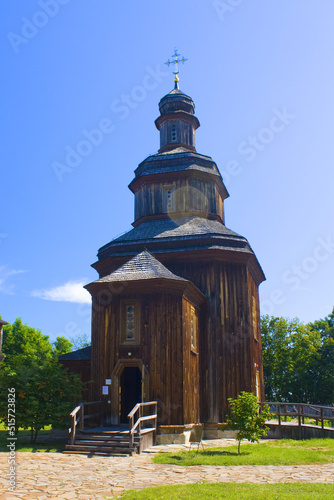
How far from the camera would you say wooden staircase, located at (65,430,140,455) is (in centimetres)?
1353

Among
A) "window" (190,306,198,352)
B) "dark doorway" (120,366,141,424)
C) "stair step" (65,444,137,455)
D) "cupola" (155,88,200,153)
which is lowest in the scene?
"stair step" (65,444,137,455)

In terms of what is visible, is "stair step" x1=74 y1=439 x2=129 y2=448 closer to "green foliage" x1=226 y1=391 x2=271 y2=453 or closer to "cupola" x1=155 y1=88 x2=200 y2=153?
"green foliage" x1=226 y1=391 x2=271 y2=453

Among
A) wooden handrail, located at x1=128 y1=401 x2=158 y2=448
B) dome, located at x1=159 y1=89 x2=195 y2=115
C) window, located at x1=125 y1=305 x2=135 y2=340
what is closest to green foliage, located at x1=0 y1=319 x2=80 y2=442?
window, located at x1=125 y1=305 x2=135 y2=340

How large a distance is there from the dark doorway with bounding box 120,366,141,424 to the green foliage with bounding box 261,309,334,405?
1928 centimetres

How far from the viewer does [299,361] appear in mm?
36000

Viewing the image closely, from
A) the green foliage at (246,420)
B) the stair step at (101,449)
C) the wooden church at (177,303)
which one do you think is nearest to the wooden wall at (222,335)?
the wooden church at (177,303)

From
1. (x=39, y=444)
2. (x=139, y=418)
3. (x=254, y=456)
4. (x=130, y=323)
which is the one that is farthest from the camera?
(x=130, y=323)

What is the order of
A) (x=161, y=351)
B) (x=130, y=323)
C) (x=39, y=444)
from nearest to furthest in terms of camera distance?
(x=39, y=444), (x=161, y=351), (x=130, y=323)

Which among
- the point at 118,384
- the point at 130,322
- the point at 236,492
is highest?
the point at 130,322

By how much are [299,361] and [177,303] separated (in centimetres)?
2204

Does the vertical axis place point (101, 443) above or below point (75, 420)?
below

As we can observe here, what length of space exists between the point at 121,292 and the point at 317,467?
8765mm

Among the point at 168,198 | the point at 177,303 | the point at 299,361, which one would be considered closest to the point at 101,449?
the point at 177,303

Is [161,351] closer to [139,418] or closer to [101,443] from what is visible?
[139,418]
